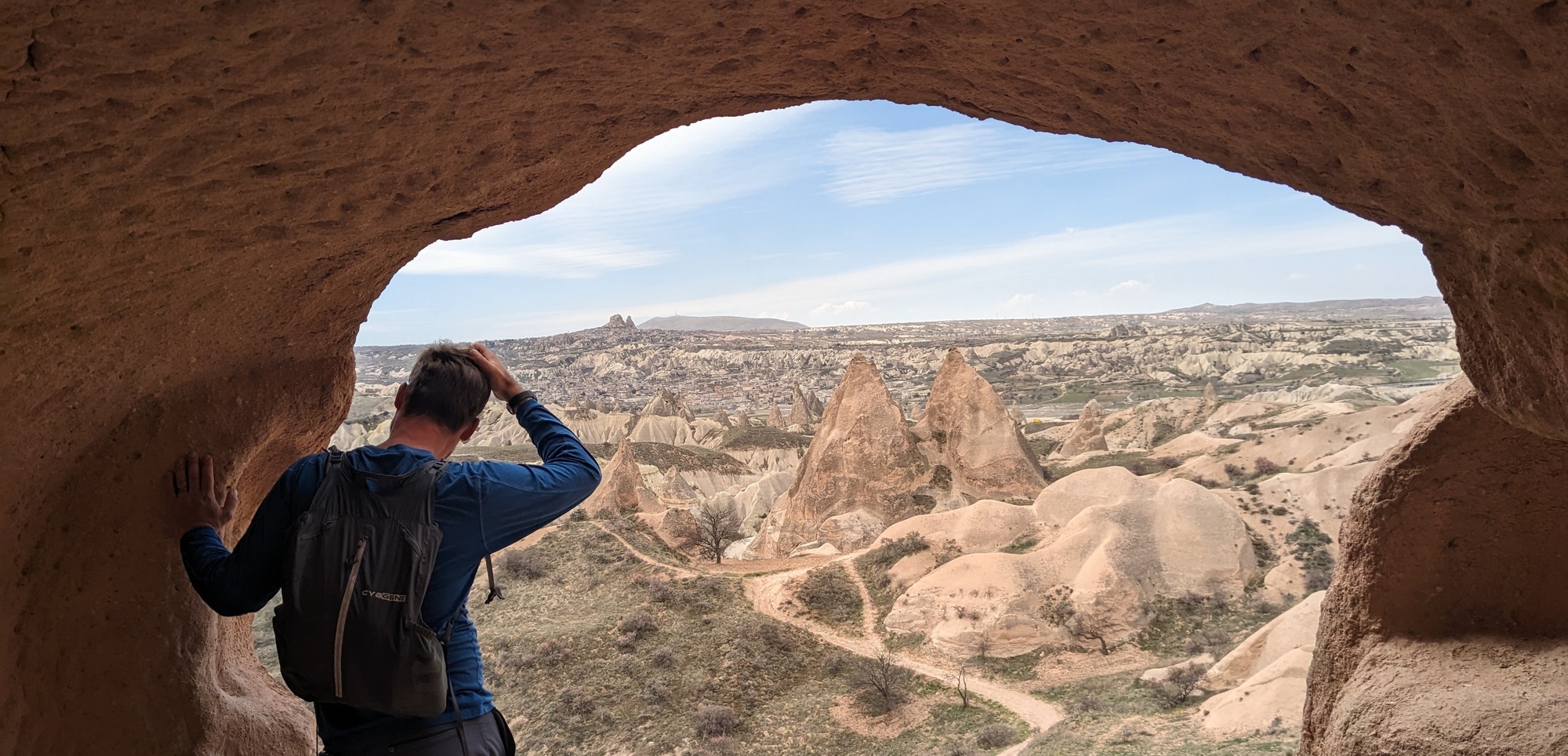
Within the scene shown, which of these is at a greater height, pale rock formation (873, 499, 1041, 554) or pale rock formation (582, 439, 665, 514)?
pale rock formation (582, 439, 665, 514)

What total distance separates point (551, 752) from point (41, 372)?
39.6ft

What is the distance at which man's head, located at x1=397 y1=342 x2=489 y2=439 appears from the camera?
2.42 m

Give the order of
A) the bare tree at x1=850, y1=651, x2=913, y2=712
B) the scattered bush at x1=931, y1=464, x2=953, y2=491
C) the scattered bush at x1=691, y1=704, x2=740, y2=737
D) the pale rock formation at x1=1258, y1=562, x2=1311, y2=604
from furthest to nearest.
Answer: the scattered bush at x1=931, y1=464, x2=953, y2=491 → the pale rock formation at x1=1258, y1=562, x2=1311, y2=604 → the bare tree at x1=850, y1=651, x2=913, y2=712 → the scattered bush at x1=691, y1=704, x2=740, y2=737

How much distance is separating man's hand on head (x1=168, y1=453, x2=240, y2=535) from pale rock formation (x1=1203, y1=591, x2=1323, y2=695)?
14724 mm

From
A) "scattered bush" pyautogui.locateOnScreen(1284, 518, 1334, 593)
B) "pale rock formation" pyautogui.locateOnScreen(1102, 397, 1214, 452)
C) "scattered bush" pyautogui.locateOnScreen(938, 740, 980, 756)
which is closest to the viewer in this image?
"scattered bush" pyautogui.locateOnScreen(938, 740, 980, 756)

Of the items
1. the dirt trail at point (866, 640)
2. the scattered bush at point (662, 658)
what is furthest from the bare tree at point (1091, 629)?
the scattered bush at point (662, 658)

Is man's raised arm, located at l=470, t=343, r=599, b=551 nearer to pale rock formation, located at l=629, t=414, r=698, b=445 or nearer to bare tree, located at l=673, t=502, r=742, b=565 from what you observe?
bare tree, located at l=673, t=502, r=742, b=565

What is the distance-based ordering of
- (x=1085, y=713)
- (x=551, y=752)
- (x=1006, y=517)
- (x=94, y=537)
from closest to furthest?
(x=94, y=537)
(x=551, y=752)
(x=1085, y=713)
(x=1006, y=517)

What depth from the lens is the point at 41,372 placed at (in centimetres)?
232

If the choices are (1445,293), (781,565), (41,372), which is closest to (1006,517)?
(781,565)

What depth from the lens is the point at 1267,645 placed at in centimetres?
1455

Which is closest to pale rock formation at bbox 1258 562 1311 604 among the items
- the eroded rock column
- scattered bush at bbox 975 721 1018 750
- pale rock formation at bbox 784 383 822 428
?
scattered bush at bbox 975 721 1018 750

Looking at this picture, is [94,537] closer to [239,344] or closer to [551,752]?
[239,344]

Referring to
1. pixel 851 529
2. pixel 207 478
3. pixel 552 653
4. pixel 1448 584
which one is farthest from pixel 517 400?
pixel 851 529
